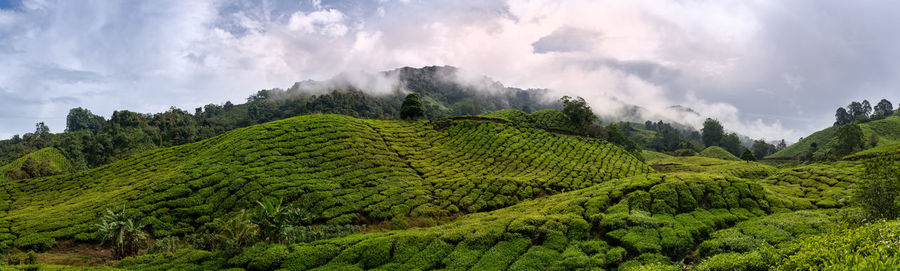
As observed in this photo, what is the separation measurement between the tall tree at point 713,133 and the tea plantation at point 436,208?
120599mm

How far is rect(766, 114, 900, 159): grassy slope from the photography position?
99.7 metres

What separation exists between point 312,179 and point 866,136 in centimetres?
14811

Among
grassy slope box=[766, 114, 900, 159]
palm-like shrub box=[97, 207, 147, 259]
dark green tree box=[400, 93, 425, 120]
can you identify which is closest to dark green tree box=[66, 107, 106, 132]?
dark green tree box=[400, 93, 425, 120]

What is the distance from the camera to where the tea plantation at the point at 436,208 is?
56.1 ft

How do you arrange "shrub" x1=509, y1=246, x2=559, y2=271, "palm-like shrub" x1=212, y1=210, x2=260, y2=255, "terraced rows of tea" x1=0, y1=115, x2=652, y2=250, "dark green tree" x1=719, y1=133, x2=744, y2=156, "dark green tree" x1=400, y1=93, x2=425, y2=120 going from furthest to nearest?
"dark green tree" x1=719, y1=133, x2=744, y2=156 → "dark green tree" x1=400, y1=93, x2=425, y2=120 → "terraced rows of tea" x1=0, y1=115, x2=652, y2=250 → "palm-like shrub" x1=212, y1=210, x2=260, y2=255 → "shrub" x1=509, y1=246, x2=559, y2=271

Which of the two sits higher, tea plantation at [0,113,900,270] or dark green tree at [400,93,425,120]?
dark green tree at [400,93,425,120]

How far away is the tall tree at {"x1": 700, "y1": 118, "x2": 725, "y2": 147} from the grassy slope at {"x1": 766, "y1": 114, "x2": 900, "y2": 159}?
24.6 metres

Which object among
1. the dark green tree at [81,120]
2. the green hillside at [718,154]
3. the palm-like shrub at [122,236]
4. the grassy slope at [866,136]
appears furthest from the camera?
the dark green tree at [81,120]

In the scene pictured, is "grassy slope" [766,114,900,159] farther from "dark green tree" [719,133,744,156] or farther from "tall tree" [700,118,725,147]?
"tall tree" [700,118,725,147]

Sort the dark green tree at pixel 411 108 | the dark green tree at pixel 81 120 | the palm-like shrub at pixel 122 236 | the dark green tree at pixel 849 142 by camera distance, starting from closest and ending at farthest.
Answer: the palm-like shrub at pixel 122 236
the dark green tree at pixel 411 108
the dark green tree at pixel 849 142
the dark green tree at pixel 81 120

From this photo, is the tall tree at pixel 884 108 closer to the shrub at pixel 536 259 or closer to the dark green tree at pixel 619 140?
the dark green tree at pixel 619 140

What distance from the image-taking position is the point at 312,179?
35219mm

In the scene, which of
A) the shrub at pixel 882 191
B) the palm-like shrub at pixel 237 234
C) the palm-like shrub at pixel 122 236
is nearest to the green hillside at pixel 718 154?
the shrub at pixel 882 191

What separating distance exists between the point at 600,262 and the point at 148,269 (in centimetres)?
2267
